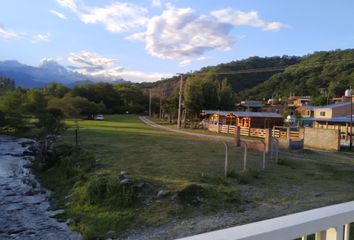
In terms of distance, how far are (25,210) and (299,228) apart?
14.7m

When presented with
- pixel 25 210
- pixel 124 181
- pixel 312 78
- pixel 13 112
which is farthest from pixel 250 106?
pixel 25 210

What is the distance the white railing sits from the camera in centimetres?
160

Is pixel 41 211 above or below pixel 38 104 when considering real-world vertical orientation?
below

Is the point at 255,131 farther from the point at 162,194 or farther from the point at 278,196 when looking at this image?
the point at 162,194

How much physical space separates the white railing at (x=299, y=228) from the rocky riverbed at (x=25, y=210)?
1048cm

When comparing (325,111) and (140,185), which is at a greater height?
(325,111)

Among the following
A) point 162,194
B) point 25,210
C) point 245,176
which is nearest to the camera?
point 162,194

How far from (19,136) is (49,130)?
73.5 feet

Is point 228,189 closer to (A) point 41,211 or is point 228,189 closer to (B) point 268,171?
(B) point 268,171

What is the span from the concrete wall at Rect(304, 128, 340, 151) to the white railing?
2901cm

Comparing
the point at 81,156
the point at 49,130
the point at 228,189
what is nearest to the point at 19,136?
the point at 49,130

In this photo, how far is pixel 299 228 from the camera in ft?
5.95

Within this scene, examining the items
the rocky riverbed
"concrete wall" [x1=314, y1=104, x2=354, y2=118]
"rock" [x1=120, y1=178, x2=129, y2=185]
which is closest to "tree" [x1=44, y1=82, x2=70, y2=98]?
"concrete wall" [x1=314, y1=104, x2=354, y2=118]

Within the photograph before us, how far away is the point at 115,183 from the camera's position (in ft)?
47.8
